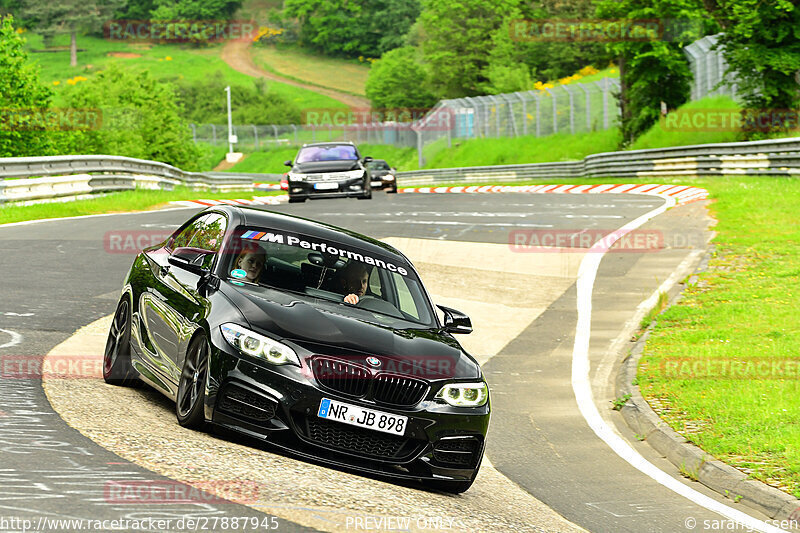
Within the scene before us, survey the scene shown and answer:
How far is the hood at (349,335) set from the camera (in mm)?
6871

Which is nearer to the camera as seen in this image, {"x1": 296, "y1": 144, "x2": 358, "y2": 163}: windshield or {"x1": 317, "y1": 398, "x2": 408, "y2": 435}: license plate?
{"x1": 317, "y1": 398, "x2": 408, "y2": 435}: license plate

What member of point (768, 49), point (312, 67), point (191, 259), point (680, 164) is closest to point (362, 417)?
point (191, 259)

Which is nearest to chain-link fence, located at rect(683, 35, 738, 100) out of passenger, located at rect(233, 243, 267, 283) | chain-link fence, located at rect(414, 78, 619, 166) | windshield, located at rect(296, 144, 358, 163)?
chain-link fence, located at rect(414, 78, 619, 166)

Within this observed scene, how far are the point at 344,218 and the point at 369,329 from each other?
1622cm

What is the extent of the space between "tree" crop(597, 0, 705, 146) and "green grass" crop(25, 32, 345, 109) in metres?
87.4

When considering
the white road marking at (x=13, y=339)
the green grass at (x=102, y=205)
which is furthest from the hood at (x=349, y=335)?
the green grass at (x=102, y=205)

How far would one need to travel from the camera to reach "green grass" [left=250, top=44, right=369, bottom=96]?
157875mm

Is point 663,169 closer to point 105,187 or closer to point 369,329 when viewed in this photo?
point 105,187

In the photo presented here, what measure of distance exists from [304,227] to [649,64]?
1674 inches

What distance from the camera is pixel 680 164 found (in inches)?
A: 1492

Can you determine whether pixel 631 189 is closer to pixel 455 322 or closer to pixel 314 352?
pixel 455 322

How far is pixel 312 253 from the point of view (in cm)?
813

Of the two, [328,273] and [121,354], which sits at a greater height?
[328,273]

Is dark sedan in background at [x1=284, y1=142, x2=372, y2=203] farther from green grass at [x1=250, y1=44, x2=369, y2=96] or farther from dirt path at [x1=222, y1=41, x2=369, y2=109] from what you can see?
green grass at [x1=250, y1=44, x2=369, y2=96]
